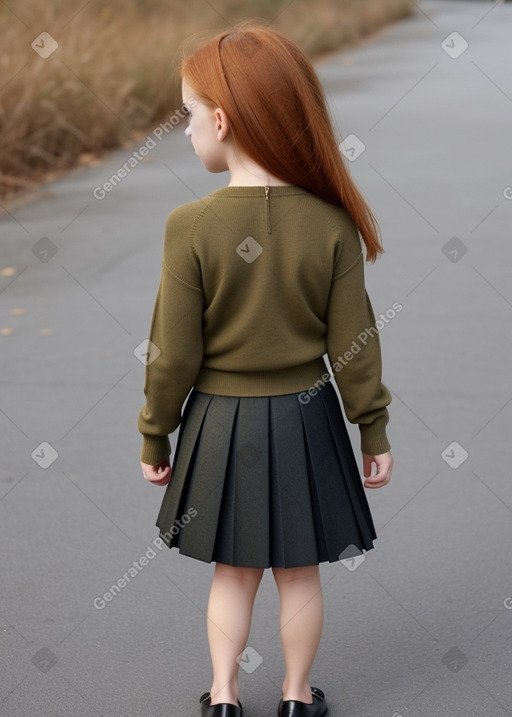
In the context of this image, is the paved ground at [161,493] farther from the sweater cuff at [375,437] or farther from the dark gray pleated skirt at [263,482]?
the sweater cuff at [375,437]

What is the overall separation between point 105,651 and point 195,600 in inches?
14.8

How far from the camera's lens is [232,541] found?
2646 millimetres

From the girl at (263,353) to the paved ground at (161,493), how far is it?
1.43ft

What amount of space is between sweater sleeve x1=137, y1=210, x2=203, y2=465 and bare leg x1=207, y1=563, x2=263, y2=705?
34 cm

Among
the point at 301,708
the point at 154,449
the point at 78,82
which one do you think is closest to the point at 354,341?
the point at 154,449

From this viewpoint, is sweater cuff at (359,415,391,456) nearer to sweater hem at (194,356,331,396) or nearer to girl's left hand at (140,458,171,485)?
sweater hem at (194,356,331,396)

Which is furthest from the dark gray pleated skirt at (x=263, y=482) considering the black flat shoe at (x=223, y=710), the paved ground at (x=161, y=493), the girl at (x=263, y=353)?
the paved ground at (x=161, y=493)

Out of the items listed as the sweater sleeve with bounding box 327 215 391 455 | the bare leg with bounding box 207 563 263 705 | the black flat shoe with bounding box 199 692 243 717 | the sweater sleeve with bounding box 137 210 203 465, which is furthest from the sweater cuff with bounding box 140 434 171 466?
the black flat shoe with bounding box 199 692 243 717

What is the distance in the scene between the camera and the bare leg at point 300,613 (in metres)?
2.74

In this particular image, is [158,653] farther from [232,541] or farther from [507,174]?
[507,174]

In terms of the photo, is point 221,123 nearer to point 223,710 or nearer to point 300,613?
point 300,613

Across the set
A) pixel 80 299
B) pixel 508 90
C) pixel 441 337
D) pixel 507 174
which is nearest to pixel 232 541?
pixel 441 337

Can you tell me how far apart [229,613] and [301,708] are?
1.09ft

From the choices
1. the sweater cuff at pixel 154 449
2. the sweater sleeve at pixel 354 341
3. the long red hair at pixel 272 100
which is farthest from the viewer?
the sweater cuff at pixel 154 449
